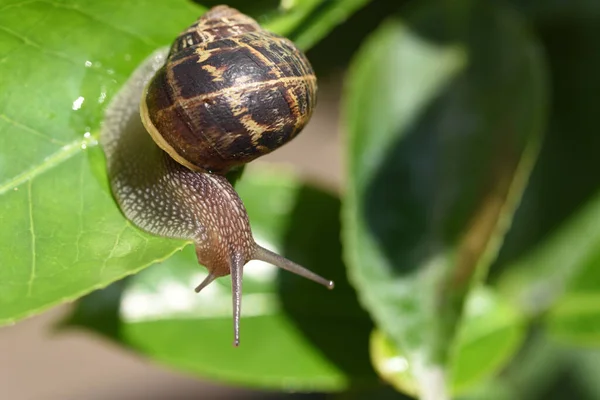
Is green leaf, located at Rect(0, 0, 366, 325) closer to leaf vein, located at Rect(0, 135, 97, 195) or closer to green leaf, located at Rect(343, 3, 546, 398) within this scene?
leaf vein, located at Rect(0, 135, 97, 195)

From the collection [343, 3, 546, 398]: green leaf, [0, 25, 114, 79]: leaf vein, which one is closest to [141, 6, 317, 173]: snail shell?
[0, 25, 114, 79]: leaf vein

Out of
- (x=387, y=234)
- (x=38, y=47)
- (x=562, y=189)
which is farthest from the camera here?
(x=562, y=189)

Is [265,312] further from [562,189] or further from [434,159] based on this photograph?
[562,189]

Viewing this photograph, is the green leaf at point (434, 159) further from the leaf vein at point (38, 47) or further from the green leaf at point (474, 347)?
the leaf vein at point (38, 47)

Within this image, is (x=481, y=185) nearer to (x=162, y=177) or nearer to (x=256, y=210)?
(x=256, y=210)

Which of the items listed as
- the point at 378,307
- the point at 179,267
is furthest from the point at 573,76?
the point at 179,267

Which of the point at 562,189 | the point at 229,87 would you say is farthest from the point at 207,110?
the point at 562,189

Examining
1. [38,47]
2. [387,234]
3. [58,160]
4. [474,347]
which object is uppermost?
[38,47]
